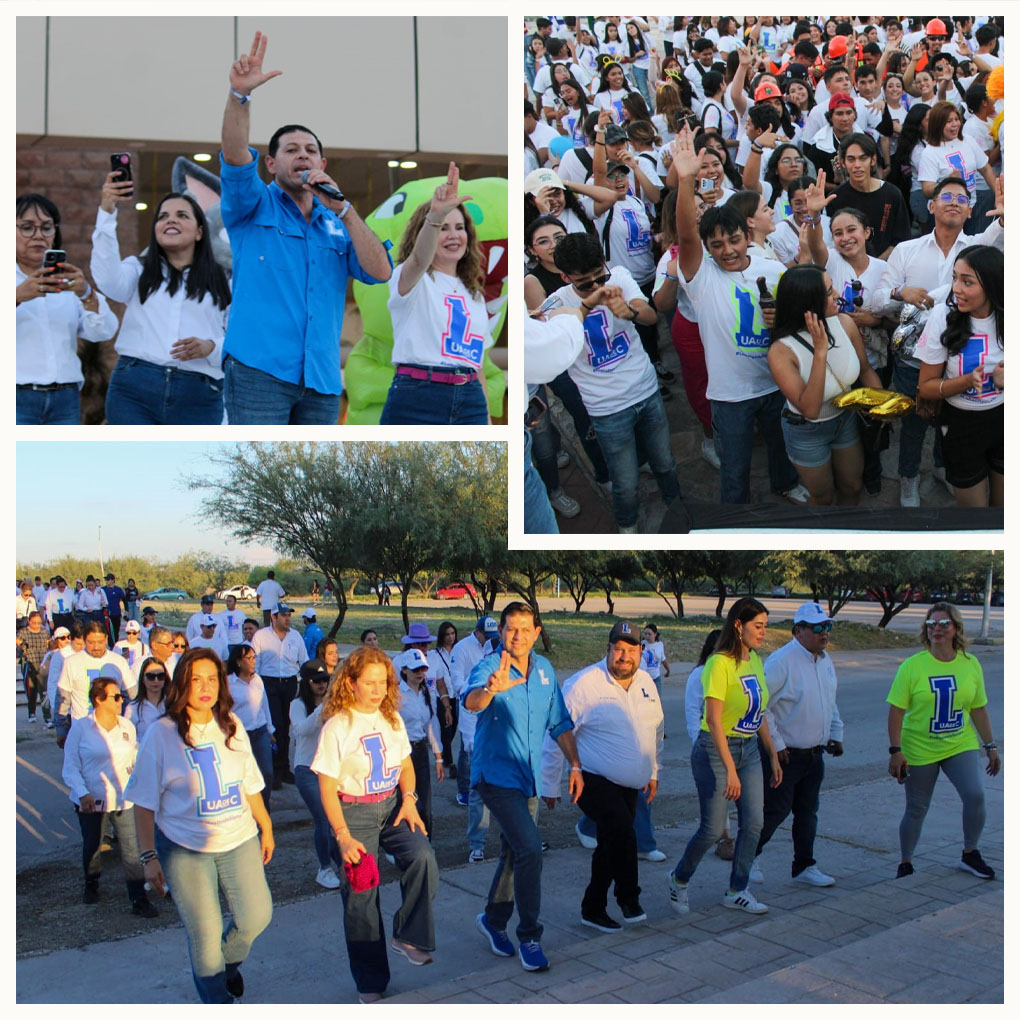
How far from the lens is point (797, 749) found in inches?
207

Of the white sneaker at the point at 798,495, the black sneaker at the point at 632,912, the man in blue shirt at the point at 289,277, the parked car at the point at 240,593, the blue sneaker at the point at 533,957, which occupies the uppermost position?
the man in blue shirt at the point at 289,277

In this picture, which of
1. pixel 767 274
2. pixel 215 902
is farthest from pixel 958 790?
pixel 215 902

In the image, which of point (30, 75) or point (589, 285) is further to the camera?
point (589, 285)

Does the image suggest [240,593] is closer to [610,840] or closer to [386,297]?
[386,297]

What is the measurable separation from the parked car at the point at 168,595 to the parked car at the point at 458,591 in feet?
6.43

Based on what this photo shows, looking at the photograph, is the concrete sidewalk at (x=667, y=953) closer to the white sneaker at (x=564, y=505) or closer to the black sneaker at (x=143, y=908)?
the black sneaker at (x=143, y=908)

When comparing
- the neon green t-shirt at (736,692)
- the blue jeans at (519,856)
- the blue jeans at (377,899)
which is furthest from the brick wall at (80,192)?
the neon green t-shirt at (736,692)

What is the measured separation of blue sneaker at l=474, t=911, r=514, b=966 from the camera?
175 inches

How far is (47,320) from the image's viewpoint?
17.5ft

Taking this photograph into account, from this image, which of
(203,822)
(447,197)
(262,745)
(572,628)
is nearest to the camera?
(203,822)

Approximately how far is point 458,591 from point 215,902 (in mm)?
4792

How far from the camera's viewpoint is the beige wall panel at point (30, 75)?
17.5 feet

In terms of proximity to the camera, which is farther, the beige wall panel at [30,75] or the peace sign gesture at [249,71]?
the beige wall panel at [30,75]

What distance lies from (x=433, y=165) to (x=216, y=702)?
323cm
